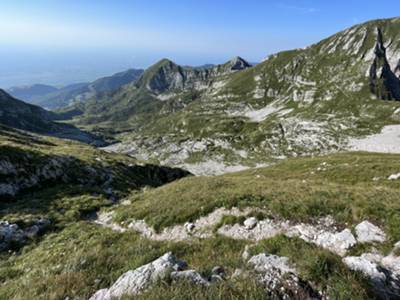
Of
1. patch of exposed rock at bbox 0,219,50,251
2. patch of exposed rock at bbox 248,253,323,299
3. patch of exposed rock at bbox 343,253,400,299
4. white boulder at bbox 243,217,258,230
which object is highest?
patch of exposed rock at bbox 248,253,323,299

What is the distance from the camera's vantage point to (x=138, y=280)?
20.1 feet

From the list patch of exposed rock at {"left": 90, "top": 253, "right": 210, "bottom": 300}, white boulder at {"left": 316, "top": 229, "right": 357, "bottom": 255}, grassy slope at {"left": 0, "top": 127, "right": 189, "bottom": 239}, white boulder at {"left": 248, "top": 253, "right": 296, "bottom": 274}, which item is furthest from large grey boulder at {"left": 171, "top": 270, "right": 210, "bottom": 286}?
grassy slope at {"left": 0, "top": 127, "right": 189, "bottom": 239}

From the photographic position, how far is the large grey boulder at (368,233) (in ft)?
36.4

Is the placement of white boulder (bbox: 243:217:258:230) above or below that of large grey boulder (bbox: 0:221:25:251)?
above

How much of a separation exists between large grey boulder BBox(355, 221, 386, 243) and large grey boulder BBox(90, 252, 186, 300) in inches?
349

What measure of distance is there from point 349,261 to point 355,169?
3788 cm

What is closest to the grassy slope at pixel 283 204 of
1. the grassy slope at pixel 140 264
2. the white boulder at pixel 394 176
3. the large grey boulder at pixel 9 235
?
the grassy slope at pixel 140 264

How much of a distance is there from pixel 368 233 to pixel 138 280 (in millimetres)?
10385

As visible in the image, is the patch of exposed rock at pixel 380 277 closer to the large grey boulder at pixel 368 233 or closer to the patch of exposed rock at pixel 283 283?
the patch of exposed rock at pixel 283 283

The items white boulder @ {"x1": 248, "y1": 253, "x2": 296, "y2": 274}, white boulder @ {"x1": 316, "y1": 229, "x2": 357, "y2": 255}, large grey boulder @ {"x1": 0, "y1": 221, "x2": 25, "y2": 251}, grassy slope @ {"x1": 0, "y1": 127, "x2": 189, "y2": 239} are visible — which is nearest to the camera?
white boulder @ {"x1": 248, "y1": 253, "x2": 296, "y2": 274}

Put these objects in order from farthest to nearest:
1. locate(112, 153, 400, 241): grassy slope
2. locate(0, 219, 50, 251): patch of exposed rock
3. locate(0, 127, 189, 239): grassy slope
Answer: locate(0, 127, 189, 239): grassy slope → locate(0, 219, 50, 251): patch of exposed rock → locate(112, 153, 400, 241): grassy slope

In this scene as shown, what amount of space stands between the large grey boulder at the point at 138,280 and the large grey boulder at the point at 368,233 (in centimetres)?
887

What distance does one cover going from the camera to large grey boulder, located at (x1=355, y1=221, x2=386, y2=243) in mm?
11102

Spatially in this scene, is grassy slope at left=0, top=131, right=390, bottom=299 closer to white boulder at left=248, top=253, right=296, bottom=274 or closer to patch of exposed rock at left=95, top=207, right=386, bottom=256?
white boulder at left=248, top=253, right=296, bottom=274
